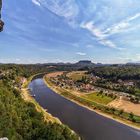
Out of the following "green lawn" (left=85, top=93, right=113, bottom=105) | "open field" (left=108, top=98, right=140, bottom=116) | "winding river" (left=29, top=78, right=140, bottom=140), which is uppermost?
"green lawn" (left=85, top=93, right=113, bottom=105)

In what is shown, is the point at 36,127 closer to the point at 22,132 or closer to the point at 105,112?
the point at 22,132

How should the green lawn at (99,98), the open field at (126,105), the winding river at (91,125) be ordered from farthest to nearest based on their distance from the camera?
the green lawn at (99,98) < the open field at (126,105) < the winding river at (91,125)

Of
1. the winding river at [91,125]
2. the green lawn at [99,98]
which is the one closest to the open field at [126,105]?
the green lawn at [99,98]

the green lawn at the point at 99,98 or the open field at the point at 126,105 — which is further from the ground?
the green lawn at the point at 99,98

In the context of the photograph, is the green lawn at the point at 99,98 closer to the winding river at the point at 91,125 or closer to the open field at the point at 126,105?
the open field at the point at 126,105

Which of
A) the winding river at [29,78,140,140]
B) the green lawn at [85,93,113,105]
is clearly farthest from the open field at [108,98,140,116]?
the winding river at [29,78,140,140]

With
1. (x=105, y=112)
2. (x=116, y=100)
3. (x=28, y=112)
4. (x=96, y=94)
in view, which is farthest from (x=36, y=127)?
(x=96, y=94)

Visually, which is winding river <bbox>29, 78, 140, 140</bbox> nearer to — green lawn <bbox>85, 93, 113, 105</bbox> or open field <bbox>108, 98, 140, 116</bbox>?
open field <bbox>108, 98, 140, 116</bbox>

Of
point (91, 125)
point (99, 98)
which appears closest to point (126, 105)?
point (99, 98)

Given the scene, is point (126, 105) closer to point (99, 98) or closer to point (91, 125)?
point (99, 98)
